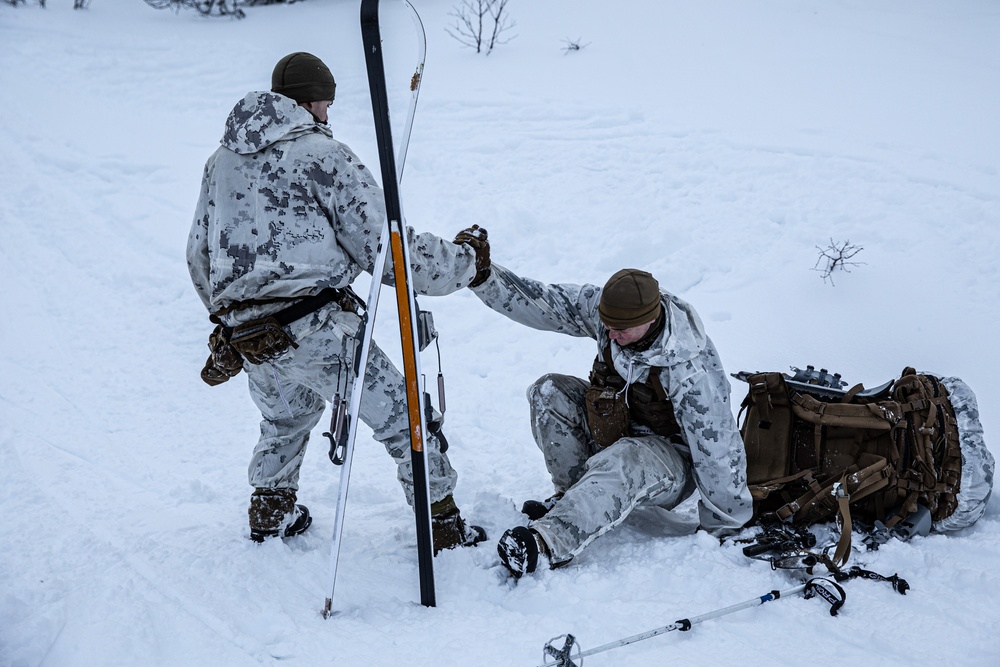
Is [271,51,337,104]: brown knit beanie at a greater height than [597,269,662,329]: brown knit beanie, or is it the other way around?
[271,51,337,104]: brown knit beanie

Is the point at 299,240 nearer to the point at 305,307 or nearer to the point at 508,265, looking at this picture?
the point at 305,307

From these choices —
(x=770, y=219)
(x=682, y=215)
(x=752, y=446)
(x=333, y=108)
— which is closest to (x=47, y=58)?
(x=333, y=108)

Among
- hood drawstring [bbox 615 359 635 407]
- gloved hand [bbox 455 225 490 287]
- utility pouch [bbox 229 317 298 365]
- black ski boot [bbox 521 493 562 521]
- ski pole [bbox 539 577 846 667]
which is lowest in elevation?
black ski boot [bbox 521 493 562 521]

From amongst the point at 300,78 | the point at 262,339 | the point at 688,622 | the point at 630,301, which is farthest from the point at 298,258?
the point at 688,622

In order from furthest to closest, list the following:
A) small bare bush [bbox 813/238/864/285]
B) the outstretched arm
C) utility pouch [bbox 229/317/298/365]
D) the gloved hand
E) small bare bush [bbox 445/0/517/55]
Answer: small bare bush [bbox 445/0/517/55]
small bare bush [bbox 813/238/864/285]
the outstretched arm
the gloved hand
utility pouch [bbox 229/317/298/365]

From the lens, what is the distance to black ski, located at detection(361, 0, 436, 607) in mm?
2754

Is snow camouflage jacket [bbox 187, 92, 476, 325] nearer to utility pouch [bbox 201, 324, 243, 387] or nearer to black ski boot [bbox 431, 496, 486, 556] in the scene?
utility pouch [bbox 201, 324, 243, 387]

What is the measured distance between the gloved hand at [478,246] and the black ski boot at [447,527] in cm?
99

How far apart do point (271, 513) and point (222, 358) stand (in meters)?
0.77

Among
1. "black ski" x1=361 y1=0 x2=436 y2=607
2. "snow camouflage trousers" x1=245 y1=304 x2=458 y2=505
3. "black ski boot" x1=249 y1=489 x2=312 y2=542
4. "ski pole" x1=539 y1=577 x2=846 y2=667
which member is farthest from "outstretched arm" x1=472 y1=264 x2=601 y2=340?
"ski pole" x1=539 y1=577 x2=846 y2=667

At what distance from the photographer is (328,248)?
3135 mm

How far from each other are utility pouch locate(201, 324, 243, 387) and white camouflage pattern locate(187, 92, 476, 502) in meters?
0.08

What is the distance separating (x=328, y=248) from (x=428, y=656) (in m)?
1.55

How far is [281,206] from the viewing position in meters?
3.05
